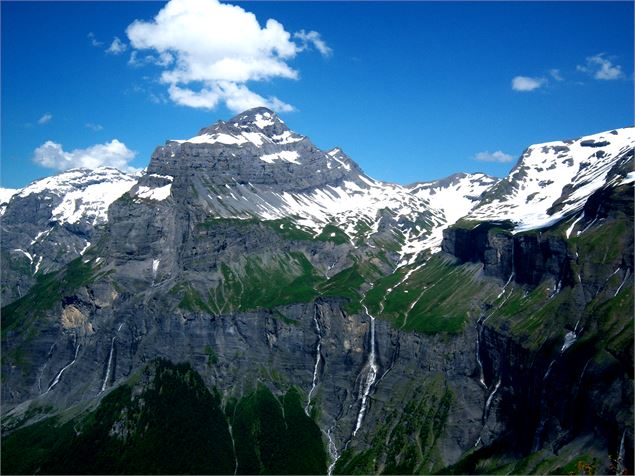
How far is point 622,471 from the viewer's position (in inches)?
7859

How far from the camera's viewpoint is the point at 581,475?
199 meters

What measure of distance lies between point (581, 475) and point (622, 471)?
12.3 metres
